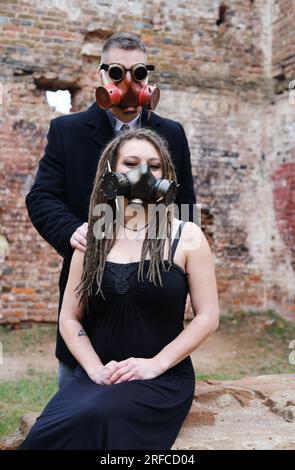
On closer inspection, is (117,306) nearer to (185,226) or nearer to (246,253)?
(185,226)

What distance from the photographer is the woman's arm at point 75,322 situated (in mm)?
2471

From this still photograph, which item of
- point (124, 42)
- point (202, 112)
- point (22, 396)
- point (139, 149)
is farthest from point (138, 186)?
point (202, 112)

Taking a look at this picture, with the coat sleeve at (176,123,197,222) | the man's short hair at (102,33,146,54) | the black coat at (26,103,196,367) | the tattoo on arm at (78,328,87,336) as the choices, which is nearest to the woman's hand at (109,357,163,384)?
the tattoo on arm at (78,328,87,336)

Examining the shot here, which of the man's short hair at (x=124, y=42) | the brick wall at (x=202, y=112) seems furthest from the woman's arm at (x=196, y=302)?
the brick wall at (x=202, y=112)

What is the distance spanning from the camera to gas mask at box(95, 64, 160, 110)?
2.89m

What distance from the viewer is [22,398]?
5.59 metres

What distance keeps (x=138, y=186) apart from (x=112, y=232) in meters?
0.27

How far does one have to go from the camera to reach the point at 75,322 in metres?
2.60

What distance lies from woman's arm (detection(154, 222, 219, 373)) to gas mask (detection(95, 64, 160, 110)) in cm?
72

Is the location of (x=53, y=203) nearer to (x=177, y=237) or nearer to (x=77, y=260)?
(x=77, y=260)

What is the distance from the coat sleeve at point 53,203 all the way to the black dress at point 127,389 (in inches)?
15.0

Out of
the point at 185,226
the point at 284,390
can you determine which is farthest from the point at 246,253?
the point at 185,226

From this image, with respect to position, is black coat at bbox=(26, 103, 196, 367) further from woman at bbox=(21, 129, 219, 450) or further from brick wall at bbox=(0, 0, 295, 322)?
brick wall at bbox=(0, 0, 295, 322)

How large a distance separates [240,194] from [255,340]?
2.30 meters
